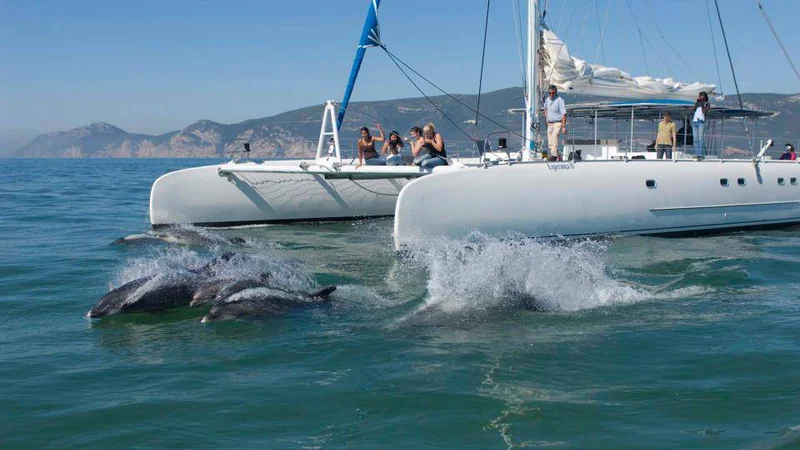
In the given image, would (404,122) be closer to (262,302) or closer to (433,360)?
(262,302)

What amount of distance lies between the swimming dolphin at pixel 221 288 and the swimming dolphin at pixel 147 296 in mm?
123

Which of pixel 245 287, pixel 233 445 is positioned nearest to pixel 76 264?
pixel 245 287

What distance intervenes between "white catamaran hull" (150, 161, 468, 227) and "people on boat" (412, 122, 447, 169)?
1.97 feet

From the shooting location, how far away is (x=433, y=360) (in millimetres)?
6375

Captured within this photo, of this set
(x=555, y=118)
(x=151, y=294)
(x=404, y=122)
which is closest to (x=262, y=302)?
(x=151, y=294)

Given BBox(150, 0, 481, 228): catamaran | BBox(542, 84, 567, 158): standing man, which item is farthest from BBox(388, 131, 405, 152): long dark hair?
BBox(542, 84, 567, 158): standing man

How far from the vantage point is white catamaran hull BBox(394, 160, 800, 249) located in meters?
11.6

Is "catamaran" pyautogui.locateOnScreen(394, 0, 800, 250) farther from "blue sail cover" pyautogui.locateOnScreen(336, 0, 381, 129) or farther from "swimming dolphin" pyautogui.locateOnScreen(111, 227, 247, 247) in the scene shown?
"swimming dolphin" pyautogui.locateOnScreen(111, 227, 247, 247)

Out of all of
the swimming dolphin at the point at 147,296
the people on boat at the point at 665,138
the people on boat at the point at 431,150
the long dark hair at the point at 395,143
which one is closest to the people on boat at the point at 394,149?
the long dark hair at the point at 395,143

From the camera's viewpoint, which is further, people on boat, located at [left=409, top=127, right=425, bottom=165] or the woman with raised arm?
people on boat, located at [left=409, top=127, right=425, bottom=165]

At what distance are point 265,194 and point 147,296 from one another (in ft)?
26.1

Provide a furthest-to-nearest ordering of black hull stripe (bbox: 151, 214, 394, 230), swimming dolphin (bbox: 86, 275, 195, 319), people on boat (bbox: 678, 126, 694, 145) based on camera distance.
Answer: people on boat (bbox: 678, 126, 694, 145) → black hull stripe (bbox: 151, 214, 394, 230) → swimming dolphin (bbox: 86, 275, 195, 319)

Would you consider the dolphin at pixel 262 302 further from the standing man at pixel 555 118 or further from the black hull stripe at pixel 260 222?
the black hull stripe at pixel 260 222

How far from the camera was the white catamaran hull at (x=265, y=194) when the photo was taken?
1513cm
